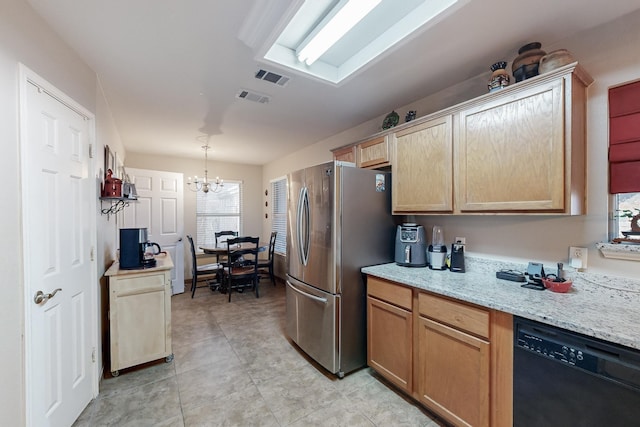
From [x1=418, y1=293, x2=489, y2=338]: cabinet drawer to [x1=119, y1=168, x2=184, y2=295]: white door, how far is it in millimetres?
4260

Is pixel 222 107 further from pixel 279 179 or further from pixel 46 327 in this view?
pixel 279 179

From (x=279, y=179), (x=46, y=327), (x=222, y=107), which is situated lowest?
(x=46, y=327)

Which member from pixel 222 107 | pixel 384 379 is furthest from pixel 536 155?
pixel 222 107

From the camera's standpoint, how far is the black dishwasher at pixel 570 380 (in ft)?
3.53

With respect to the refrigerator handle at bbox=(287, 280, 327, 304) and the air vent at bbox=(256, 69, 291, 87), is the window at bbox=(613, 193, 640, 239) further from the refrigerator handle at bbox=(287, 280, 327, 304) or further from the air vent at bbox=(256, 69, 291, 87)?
the air vent at bbox=(256, 69, 291, 87)

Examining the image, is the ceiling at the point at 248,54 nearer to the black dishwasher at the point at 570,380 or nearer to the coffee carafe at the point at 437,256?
the coffee carafe at the point at 437,256

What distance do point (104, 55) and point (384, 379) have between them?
130 inches

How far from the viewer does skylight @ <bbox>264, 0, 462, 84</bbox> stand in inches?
60.4

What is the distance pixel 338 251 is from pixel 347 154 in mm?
1247

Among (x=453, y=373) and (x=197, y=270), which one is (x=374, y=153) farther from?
(x=197, y=270)

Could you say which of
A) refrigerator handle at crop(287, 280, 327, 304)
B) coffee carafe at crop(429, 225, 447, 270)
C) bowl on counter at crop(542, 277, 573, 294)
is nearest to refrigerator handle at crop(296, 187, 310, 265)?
refrigerator handle at crop(287, 280, 327, 304)

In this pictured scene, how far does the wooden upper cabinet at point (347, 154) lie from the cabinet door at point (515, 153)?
113cm

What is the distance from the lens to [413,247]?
2324 millimetres

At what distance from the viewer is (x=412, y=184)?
229 centimetres
